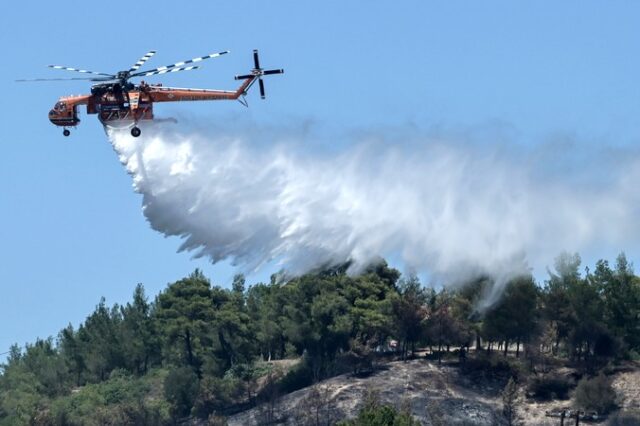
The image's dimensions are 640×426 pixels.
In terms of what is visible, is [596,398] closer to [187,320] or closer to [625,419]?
[625,419]

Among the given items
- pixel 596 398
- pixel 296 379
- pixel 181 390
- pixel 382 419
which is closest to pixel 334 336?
pixel 296 379

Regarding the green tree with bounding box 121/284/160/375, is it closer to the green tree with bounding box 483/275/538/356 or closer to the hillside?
the hillside

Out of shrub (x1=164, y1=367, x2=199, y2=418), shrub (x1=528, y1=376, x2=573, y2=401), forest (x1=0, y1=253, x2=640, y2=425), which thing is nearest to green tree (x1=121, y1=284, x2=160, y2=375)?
forest (x1=0, y1=253, x2=640, y2=425)

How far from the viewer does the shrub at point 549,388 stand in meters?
94.3

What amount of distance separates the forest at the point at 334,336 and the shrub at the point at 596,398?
373 centimetres

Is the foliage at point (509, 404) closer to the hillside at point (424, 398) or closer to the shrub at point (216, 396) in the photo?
the hillside at point (424, 398)

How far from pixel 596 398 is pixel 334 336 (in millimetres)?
18271

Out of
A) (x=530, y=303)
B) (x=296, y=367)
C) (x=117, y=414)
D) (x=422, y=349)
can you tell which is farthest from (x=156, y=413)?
(x=530, y=303)

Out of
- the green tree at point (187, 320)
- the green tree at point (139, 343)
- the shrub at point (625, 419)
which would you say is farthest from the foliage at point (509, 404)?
the green tree at point (139, 343)

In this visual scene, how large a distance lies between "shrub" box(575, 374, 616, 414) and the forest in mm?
3729

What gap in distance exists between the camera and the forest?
97938 millimetres

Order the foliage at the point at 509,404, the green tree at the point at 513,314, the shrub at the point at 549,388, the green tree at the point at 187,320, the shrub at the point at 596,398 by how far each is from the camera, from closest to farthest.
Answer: the foliage at the point at 509,404 < the shrub at the point at 596,398 < the shrub at the point at 549,388 < the green tree at the point at 513,314 < the green tree at the point at 187,320

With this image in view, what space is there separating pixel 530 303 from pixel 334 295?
1243cm

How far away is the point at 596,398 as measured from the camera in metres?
90.8
